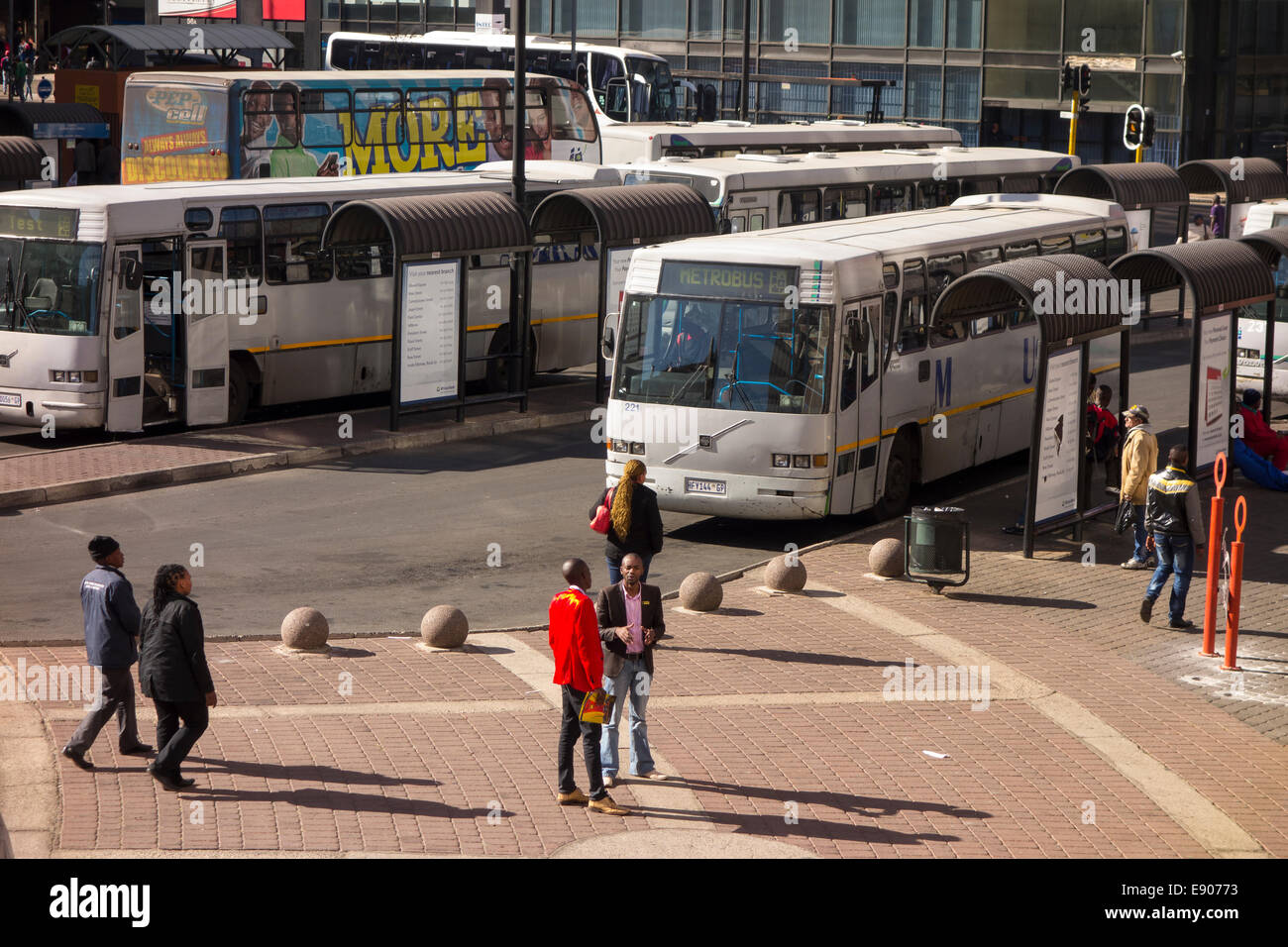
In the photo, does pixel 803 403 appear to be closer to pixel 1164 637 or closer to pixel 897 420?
pixel 897 420

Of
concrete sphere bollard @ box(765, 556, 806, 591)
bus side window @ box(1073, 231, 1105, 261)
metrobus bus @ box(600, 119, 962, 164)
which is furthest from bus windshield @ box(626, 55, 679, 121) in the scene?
concrete sphere bollard @ box(765, 556, 806, 591)

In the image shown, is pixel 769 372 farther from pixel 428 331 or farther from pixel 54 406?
pixel 54 406

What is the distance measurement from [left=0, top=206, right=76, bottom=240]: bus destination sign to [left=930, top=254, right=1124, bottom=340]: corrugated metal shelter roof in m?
10.1

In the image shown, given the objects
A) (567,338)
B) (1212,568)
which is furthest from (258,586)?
(567,338)

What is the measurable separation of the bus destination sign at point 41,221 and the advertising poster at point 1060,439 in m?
11.4

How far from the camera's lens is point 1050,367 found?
1675 cm

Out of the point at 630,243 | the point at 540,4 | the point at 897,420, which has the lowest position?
the point at 897,420

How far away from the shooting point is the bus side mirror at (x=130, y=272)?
2072 cm

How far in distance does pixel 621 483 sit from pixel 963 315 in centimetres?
735

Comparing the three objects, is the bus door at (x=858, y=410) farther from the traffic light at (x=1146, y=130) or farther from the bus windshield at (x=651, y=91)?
the bus windshield at (x=651, y=91)

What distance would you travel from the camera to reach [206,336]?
21641mm

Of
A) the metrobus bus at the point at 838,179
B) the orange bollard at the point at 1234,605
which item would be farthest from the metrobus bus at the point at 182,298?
the orange bollard at the point at 1234,605

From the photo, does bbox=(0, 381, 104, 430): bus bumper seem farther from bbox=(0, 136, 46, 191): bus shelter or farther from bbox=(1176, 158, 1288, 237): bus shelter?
bbox=(1176, 158, 1288, 237): bus shelter

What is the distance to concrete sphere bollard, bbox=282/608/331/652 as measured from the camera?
13.3 metres
